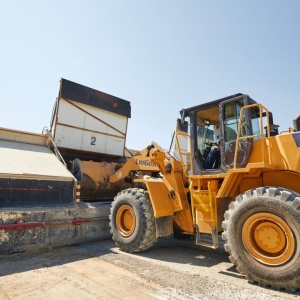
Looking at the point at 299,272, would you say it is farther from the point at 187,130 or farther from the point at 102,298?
the point at 187,130

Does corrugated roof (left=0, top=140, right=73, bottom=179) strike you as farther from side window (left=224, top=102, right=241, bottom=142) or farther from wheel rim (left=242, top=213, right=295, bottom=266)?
wheel rim (left=242, top=213, right=295, bottom=266)

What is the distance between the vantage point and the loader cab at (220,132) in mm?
4355

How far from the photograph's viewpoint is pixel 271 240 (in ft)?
11.6

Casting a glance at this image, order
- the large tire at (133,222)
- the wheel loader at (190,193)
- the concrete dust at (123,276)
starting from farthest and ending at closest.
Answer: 1. the large tire at (133,222)
2. the wheel loader at (190,193)
3. the concrete dust at (123,276)

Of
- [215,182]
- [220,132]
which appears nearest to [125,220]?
[215,182]

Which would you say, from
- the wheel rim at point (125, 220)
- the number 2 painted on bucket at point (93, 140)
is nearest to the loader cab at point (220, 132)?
the wheel rim at point (125, 220)

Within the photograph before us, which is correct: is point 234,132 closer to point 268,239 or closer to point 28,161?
point 268,239

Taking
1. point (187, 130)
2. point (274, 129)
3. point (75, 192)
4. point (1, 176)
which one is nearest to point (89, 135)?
point (75, 192)

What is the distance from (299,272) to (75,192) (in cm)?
488

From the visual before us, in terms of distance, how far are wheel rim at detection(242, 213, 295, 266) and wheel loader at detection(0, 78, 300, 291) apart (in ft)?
0.04

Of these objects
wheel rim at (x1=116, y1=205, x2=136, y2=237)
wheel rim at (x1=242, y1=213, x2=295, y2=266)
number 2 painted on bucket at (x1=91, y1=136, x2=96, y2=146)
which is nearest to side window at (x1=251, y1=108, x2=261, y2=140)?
wheel rim at (x1=242, y1=213, x2=295, y2=266)

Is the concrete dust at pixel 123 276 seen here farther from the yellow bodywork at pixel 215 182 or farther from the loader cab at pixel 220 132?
the loader cab at pixel 220 132

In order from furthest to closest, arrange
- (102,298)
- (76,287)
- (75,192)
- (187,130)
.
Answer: (75,192)
(187,130)
(76,287)
(102,298)

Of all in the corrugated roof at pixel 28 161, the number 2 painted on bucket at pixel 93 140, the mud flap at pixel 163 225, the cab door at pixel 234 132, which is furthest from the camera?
the number 2 painted on bucket at pixel 93 140
